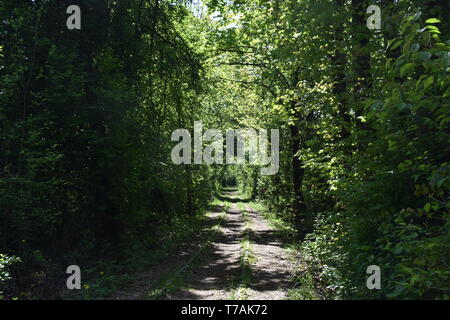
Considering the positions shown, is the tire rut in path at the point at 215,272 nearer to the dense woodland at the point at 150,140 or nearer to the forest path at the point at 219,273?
the forest path at the point at 219,273

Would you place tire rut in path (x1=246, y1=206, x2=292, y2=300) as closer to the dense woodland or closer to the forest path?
the forest path

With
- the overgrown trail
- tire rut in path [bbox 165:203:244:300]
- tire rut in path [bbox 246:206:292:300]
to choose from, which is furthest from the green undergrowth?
tire rut in path [bbox 246:206:292:300]

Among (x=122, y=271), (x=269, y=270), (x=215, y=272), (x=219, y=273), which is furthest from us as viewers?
(x=269, y=270)

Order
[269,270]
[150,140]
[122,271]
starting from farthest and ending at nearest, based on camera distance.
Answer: [150,140], [269,270], [122,271]

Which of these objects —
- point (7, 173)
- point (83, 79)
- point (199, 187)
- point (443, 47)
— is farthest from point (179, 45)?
point (199, 187)

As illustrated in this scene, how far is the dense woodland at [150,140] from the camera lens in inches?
258

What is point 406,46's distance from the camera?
147 inches

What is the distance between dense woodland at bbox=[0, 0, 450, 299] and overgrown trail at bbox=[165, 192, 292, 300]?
84 cm

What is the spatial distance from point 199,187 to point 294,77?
1216cm

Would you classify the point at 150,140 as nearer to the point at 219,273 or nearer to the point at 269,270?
the point at 219,273

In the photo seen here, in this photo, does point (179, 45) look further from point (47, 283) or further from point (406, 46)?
point (406, 46)

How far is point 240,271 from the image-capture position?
37.0ft

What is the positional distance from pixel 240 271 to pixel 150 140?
4.84 meters

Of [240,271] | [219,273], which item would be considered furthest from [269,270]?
[219,273]
